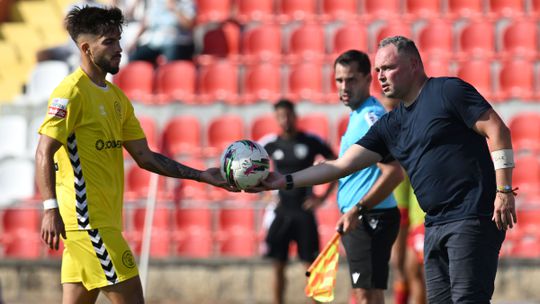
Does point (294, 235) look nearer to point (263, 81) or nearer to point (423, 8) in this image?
point (263, 81)

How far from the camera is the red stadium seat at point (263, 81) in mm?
15461

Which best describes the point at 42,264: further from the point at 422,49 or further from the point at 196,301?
the point at 422,49

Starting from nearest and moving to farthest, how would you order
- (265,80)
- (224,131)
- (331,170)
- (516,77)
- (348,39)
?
1. (331,170)
2. (224,131)
3. (516,77)
4. (265,80)
5. (348,39)

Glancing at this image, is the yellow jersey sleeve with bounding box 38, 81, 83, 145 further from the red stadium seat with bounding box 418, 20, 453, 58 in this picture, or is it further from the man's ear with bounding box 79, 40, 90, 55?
the red stadium seat with bounding box 418, 20, 453, 58

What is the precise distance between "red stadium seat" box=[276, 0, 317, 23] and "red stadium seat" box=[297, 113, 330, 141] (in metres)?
2.77

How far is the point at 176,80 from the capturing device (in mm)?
15641

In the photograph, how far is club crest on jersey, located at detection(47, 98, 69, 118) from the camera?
19.8 feet

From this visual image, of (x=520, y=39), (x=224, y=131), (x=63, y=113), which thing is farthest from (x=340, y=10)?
(x=63, y=113)

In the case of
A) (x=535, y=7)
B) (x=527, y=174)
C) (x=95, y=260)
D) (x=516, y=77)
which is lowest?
(x=95, y=260)

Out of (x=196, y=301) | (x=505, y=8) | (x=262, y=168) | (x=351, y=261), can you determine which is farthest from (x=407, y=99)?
(x=505, y=8)

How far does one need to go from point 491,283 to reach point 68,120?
272 centimetres

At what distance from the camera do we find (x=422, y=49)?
622 inches

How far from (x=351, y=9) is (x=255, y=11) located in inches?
63.4

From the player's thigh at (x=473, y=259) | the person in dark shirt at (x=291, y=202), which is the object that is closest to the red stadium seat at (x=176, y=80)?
the person in dark shirt at (x=291, y=202)
